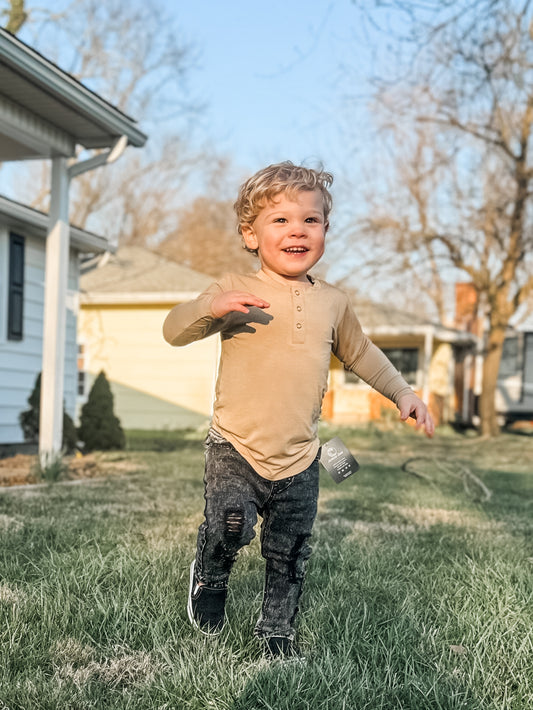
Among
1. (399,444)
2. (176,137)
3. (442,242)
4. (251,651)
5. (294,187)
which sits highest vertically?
(176,137)

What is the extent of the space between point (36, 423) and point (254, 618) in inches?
295

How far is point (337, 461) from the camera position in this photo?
9.58ft

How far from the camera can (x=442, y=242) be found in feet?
61.5

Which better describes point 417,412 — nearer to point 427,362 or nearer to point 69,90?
point 69,90

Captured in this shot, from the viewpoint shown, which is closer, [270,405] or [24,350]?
[270,405]

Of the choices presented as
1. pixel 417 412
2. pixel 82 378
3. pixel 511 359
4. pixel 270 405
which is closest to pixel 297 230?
pixel 270 405

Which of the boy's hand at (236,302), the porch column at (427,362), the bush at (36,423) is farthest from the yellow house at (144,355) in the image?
the boy's hand at (236,302)

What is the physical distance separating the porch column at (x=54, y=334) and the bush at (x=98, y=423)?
389 centimetres

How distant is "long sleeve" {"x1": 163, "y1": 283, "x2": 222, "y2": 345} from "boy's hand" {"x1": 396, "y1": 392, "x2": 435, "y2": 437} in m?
0.74

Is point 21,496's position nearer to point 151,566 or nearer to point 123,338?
point 151,566

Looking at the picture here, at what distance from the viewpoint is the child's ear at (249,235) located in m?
2.90

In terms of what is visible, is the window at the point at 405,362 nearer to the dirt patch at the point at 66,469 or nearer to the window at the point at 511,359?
the window at the point at 511,359

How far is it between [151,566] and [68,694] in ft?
4.05

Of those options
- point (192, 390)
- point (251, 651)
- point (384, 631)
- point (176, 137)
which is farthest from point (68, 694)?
point (176, 137)
